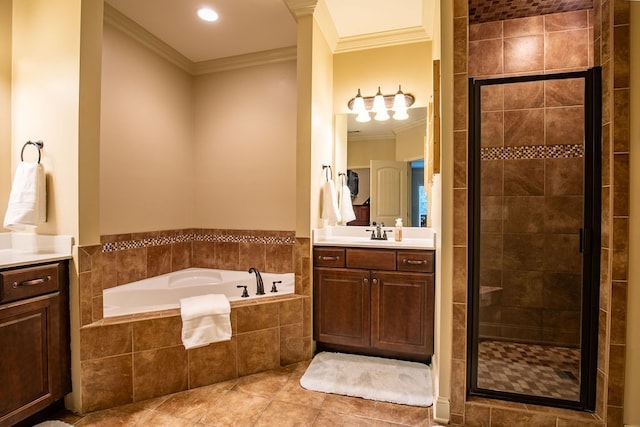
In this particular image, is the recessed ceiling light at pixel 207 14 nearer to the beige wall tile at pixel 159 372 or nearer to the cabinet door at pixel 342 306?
the cabinet door at pixel 342 306

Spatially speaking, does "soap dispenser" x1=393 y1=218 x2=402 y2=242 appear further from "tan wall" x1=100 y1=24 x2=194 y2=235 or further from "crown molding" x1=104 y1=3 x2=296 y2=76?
"tan wall" x1=100 y1=24 x2=194 y2=235

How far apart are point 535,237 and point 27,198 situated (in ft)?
10.9

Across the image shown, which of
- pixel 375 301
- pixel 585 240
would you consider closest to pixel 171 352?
pixel 375 301

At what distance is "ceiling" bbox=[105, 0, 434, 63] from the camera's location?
2443 millimetres

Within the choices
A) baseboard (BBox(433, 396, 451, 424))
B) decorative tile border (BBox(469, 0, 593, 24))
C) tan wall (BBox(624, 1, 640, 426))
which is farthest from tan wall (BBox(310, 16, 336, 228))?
tan wall (BBox(624, 1, 640, 426))

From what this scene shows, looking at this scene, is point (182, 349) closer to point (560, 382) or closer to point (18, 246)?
point (18, 246)

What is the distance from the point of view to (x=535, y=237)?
2.27 metres

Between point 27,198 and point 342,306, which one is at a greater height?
point 27,198

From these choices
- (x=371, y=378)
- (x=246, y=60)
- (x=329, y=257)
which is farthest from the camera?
(x=246, y=60)

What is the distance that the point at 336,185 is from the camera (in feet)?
9.90

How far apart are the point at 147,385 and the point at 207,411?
430 mm

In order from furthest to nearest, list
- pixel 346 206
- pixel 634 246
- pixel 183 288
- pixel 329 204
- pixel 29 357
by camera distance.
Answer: pixel 346 206
pixel 183 288
pixel 329 204
pixel 29 357
pixel 634 246

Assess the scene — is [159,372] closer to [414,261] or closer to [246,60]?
[414,261]

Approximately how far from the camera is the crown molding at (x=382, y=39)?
2.79 metres
